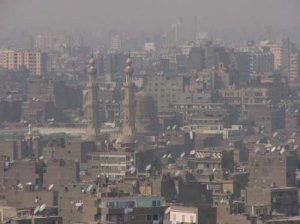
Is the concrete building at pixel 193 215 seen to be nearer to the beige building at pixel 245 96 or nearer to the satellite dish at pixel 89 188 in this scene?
the satellite dish at pixel 89 188

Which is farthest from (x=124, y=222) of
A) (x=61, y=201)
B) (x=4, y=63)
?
(x=4, y=63)

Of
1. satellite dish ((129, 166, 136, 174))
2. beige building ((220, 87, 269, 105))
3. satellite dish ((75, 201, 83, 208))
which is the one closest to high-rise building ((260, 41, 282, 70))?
beige building ((220, 87, 269, 105))

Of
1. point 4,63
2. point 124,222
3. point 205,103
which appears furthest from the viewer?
point 4,63

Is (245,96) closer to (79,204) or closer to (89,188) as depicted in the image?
(89,188)

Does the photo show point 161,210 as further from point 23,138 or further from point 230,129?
point 230,129

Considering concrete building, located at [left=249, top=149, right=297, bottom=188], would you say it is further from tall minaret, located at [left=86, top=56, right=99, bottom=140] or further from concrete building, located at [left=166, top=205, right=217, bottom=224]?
tall minaret, located at [left=86, top=56, right=99, bottom=140]
